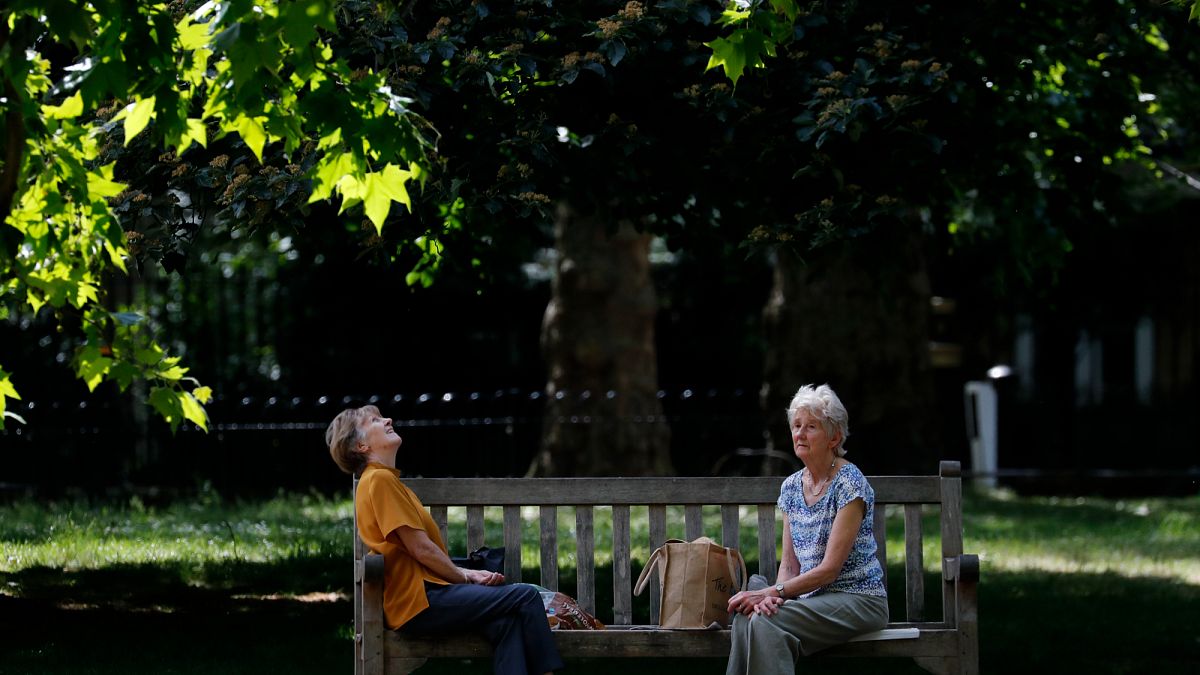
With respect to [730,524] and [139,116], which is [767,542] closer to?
[730,524]

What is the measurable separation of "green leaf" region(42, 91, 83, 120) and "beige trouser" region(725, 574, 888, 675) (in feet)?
9.07

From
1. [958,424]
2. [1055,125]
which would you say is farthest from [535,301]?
[1055,125]

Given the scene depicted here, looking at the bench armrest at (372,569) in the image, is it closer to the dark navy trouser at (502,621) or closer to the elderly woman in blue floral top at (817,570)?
the dark navy trouser at (502,621)

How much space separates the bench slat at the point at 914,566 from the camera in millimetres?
6047

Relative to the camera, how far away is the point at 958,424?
20.5 meters

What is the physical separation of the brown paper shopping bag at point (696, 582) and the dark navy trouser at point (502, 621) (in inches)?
15.2

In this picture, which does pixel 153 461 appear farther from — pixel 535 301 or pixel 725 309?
pixel 725 309

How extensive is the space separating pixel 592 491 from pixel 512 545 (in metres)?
0.39

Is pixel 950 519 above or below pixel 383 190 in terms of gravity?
below

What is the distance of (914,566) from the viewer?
607 centimetres

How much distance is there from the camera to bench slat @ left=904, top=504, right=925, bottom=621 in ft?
19.8

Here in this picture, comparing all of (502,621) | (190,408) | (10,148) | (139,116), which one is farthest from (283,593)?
(139,116)

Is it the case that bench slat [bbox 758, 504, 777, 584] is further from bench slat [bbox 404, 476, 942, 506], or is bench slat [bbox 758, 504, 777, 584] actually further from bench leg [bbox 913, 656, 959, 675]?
bench leg [bbox 913, 656, 959, 675]

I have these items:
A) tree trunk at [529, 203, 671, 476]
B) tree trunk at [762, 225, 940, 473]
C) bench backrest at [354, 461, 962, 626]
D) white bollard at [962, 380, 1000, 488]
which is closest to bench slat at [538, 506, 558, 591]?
bench backrest at [354, 461, 962, 626]
